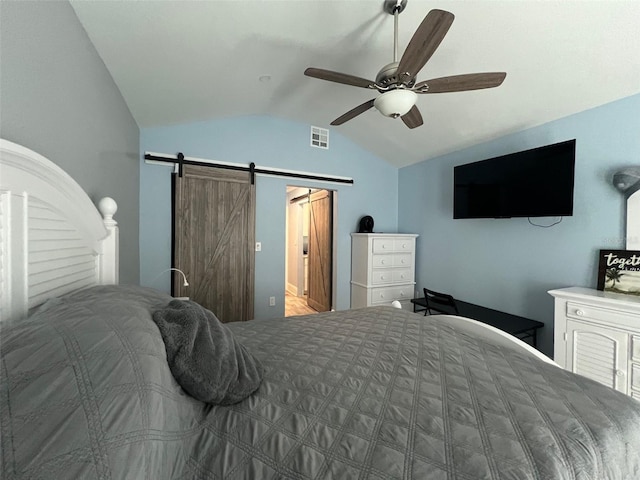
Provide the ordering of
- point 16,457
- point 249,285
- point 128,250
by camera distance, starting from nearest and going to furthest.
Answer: point 16,457, point 128,250, point 249,285

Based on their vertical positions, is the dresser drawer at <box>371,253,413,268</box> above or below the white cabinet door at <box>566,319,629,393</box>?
above

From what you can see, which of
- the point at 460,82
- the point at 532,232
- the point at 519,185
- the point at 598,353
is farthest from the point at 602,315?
the point at 460,82

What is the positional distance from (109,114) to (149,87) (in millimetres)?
465

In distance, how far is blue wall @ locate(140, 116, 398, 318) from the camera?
2.84m

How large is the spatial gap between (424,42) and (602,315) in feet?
6.81

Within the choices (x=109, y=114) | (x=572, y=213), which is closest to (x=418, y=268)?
(x=572, y=213)

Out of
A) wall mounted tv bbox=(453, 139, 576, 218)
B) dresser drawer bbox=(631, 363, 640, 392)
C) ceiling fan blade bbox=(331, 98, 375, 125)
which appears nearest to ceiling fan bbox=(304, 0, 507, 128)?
ceiling fan blade bbox=(331, 98, 375, 125)

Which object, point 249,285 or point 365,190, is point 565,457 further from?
point 365,190

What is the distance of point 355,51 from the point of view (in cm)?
195

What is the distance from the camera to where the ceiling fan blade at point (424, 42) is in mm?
1110

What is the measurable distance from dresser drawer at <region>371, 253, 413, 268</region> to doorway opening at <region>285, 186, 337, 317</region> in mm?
652

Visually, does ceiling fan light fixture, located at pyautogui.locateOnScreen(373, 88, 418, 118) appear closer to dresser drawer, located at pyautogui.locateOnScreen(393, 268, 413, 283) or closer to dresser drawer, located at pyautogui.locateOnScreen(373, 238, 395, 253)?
dresser drawer, located at pyautogui.locateOnScreen(373, 238, 395, 253)

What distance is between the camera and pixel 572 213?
205 cm

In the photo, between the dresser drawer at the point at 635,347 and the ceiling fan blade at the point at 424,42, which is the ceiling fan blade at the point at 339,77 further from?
the dresser drawer at the point at 635,347
